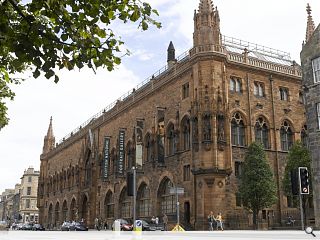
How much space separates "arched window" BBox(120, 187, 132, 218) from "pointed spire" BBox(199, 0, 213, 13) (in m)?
22.6

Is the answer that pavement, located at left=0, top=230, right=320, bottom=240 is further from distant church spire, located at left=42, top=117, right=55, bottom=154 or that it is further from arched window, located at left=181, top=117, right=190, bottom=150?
distant church spire, located at left=42, top=117, right=55, bottom=154

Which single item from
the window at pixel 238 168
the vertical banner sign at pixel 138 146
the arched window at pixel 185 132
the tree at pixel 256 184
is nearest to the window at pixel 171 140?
the arched window at pixel 185 132

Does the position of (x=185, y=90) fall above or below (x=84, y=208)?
above

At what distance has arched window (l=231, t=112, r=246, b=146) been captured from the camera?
128 ft

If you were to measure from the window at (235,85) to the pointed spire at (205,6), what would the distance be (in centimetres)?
655

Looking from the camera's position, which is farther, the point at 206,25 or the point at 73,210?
the point at 73,210

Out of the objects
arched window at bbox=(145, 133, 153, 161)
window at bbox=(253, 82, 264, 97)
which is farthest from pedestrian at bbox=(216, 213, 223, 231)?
arched window at bbox=(145, 133, 153, 161)

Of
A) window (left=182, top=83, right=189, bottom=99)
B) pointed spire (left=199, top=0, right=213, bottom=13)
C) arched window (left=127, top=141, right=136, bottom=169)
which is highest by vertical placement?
pointed spire (left=199, top=0, right=213, bottom=13)

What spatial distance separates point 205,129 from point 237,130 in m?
4.64

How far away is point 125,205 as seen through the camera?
168ft

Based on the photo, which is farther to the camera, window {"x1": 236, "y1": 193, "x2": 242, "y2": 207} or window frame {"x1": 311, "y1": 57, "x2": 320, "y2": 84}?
window {"x1": 236, "y1": 193, "x2": 242, "y2": 207}

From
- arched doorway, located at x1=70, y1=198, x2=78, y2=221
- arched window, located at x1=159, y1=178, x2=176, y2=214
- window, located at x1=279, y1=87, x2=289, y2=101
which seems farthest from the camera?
arched doorway, located at x1=70, y1=198, x2=78, y2=221

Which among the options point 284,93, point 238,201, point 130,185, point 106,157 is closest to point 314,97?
point 238,201

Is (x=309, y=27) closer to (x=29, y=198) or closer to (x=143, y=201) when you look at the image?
(x=143, y=201)
